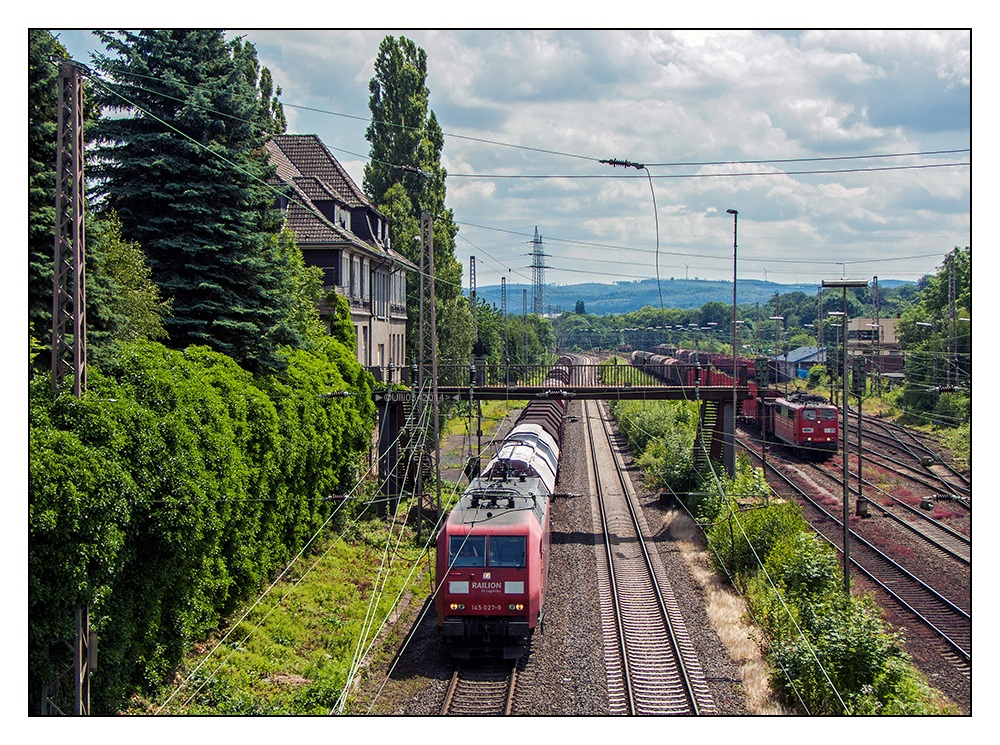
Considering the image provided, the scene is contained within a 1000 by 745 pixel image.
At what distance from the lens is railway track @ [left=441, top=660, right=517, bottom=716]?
1545 cm

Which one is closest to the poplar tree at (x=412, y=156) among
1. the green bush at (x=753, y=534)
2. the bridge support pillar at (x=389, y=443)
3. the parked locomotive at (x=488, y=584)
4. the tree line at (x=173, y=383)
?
the bridge support pillar at (x=389, y=443)

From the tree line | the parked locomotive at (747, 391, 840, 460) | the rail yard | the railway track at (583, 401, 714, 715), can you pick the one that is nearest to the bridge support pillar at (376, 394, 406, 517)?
the tree line

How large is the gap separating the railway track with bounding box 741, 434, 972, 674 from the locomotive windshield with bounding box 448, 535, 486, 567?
30.8 feet

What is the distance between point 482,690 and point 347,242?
21.1 m

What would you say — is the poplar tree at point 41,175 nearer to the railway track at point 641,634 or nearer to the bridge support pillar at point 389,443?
the railway track at point 641,634

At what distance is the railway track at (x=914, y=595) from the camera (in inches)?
756

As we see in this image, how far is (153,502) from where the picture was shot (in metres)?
13.6

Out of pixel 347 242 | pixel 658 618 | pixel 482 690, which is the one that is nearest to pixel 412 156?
pixel 347 242

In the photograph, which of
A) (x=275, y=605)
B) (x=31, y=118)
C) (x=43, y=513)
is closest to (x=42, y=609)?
(x=43, y=513)

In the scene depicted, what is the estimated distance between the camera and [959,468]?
118 ft

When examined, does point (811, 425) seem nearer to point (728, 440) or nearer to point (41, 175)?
point (728, 440)

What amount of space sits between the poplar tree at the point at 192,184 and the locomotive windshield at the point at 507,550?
772 centimetres

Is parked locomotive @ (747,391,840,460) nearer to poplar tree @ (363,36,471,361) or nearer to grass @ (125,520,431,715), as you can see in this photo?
poplar tree @ (363,36,471,361)

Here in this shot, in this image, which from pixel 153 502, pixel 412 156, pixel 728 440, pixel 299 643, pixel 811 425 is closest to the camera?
pixel 153 502
